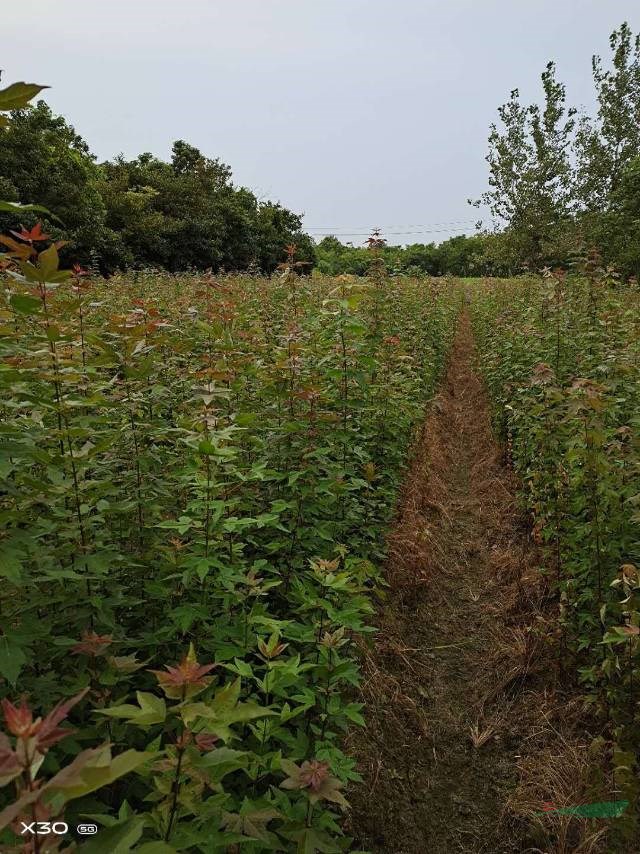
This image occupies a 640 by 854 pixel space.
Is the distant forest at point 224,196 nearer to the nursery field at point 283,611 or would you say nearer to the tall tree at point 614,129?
the tall tree at point 614,129

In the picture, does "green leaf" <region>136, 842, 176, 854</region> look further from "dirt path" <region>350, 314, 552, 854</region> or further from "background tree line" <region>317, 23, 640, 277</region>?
"background tree line" <region>317, 23, 640, 277</region>

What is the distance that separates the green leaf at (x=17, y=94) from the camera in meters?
1.28

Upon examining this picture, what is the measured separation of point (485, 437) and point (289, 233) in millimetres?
28244

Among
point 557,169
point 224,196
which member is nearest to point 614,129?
point 557,169

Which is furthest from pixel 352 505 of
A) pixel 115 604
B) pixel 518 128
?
pixel 518 128

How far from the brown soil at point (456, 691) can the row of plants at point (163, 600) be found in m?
0.27

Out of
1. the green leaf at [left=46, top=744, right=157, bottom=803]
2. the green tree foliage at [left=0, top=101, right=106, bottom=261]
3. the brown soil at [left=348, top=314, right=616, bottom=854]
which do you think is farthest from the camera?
the green tree foliage at [left=0, top=101, right=106, bottom=261]

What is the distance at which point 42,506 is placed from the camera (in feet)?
6.69

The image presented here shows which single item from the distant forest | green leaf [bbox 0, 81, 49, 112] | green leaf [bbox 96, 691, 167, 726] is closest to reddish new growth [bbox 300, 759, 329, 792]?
green leaf [bbox 96, 691, 167, 726]

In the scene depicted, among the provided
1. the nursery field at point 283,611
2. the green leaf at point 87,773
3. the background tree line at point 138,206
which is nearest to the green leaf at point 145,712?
the nursery field at point 283,611

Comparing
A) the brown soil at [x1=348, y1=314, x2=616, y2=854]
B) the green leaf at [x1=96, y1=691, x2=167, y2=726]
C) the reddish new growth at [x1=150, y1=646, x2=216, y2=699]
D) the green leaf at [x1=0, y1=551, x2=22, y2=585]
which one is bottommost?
the brown soil at [x1=348, y1=314, x2=616, y2=854]

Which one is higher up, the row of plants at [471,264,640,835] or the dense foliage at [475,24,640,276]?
the dense foliage at [475,24,640,276]

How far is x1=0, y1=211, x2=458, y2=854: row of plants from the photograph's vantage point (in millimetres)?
1275

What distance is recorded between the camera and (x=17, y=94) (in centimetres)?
131
